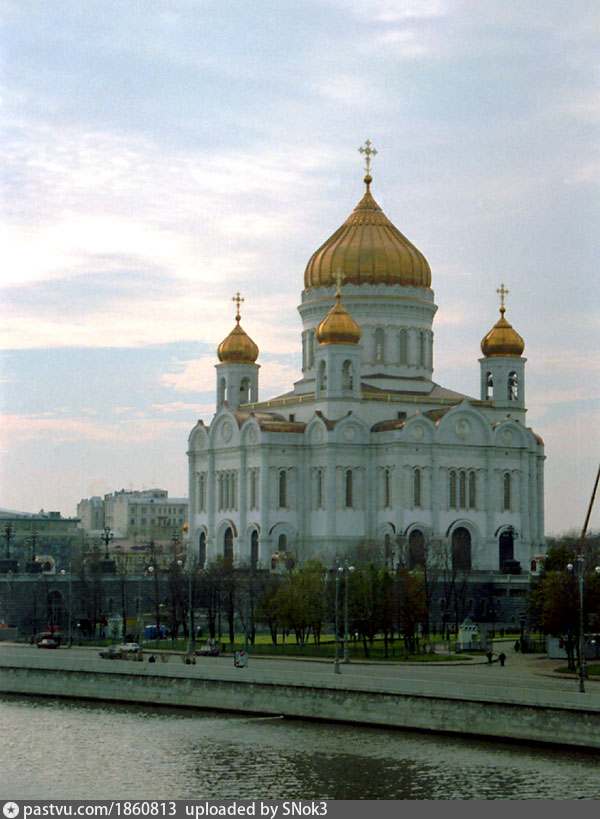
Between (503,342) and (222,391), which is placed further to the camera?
(222,391)

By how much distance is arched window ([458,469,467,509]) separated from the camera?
Result: 85.8 meters

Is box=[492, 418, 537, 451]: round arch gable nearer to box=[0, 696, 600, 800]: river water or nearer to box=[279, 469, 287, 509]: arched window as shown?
box=[279, 469, 287, 509]: arched window

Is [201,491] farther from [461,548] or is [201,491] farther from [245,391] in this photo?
[461,548]

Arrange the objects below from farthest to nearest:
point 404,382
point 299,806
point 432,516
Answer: point 404,382, point 432,516, point 299,806

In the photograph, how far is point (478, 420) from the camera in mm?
86312

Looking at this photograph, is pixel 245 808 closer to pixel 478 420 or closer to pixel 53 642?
pixel 53 642

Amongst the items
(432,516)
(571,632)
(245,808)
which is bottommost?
(245,808)

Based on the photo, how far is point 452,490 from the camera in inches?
3374

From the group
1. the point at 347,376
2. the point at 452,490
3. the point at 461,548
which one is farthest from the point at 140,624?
the point at 452,490

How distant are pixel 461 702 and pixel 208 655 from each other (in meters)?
21.4

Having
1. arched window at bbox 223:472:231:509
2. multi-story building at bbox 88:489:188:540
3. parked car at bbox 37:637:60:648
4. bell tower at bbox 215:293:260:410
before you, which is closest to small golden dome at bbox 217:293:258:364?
bell tower at bbox 215:293:260:410

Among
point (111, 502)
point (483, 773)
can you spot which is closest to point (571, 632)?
point (483, 773)

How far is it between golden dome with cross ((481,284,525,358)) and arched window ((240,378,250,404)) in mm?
13694

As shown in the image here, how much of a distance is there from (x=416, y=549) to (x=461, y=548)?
4.37 meters
